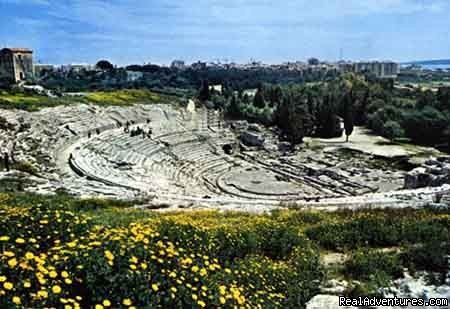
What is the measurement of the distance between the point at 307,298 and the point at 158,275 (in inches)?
98.2

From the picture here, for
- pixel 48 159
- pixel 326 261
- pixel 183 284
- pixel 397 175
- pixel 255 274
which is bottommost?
pixel 397 175

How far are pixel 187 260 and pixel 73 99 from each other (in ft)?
170

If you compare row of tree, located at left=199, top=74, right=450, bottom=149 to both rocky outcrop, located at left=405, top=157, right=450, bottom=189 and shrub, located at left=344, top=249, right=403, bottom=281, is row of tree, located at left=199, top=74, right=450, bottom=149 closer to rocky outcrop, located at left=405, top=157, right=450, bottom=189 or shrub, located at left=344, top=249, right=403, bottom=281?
rocky outcrop, located at left=405, top=157, right=450, bottom=189

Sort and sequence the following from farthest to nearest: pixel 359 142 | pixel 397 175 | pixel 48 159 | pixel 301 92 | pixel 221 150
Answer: pixel 301 92 → pixel 359 142 → pixel 221 150 → pixel 397 175 → pixel 48 159

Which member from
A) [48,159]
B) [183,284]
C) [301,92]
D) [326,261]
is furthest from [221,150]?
[183,284]

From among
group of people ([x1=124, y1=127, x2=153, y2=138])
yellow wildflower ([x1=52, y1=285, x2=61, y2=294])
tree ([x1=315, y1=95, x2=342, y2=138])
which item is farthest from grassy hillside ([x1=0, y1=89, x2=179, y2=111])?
yellow wildflower ([x1=52, y1=285, x2=61, y2=294])

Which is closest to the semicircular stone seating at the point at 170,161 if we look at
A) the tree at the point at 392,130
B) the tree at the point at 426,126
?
the tree at the point at 392,130

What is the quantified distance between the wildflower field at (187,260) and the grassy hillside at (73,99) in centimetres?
3704

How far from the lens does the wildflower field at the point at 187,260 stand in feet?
12.0

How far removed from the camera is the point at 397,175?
3562 centimetres

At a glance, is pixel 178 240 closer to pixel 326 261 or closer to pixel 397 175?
pixel 326 261

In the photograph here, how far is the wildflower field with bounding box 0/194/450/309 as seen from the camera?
3.65m

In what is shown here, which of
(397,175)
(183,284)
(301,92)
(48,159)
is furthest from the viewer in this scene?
(301,92)

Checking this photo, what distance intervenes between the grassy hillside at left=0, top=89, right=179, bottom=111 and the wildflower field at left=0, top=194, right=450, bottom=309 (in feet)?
122
